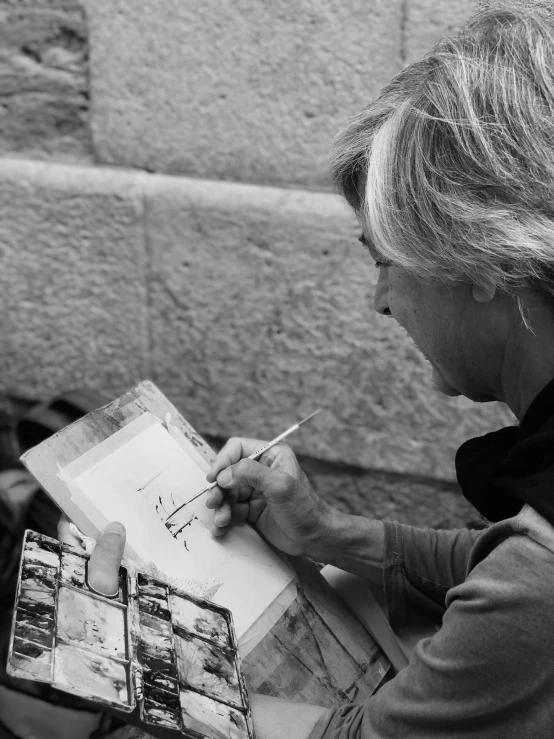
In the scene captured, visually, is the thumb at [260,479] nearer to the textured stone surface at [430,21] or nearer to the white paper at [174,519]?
the white paper at [174,519]

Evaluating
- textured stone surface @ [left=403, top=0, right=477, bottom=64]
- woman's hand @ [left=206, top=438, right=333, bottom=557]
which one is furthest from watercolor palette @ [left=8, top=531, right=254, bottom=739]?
textured stone surface @ [left=403, top=0, right=477, bottom=64]

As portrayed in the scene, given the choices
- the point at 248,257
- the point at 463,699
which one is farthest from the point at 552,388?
the point at 248,257

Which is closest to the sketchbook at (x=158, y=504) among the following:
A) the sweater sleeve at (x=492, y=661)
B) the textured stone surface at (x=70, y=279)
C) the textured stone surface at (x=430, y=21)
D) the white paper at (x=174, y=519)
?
the white paper at (x=174, y=519)

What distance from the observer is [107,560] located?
123 cm

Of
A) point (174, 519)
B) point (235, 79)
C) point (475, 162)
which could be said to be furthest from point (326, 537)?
point (235, 79)

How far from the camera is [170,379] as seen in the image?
8.62ft

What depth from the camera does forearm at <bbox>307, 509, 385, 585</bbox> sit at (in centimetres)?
154

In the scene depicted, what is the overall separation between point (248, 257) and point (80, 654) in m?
1.51

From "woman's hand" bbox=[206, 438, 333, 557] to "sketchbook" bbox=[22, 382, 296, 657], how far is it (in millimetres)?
32

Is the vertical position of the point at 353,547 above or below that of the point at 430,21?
below

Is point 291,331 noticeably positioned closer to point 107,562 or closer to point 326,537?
point 326,537

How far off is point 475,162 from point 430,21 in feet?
4.20

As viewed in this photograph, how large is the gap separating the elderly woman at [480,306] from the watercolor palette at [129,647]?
0.11 meters

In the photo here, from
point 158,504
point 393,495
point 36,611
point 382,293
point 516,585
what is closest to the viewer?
point 516,585
